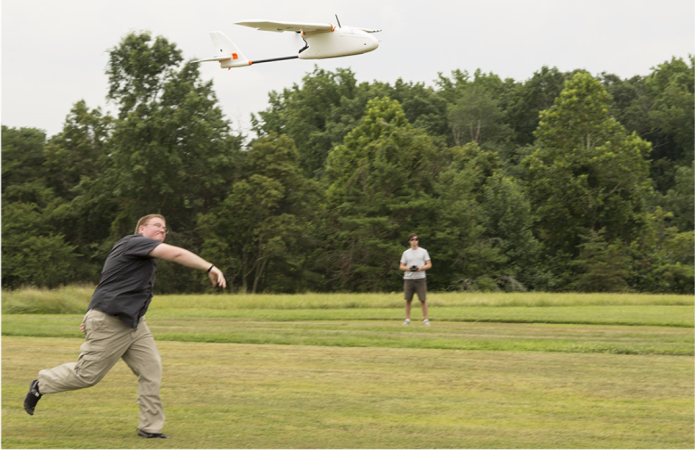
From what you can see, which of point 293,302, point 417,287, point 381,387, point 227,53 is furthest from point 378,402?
point 293,302

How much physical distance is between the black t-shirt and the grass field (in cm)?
105

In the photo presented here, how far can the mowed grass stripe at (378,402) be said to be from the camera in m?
6.49

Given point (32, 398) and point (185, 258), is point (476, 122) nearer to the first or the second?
point (32, 398)

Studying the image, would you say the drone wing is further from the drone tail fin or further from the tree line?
the tree line

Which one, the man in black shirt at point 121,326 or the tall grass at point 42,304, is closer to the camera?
the man in black shirt at point 121,326

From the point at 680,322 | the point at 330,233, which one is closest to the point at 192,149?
the point at 330,233

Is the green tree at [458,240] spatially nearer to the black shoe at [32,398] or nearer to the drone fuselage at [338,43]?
the drone fuselage at [338,43]

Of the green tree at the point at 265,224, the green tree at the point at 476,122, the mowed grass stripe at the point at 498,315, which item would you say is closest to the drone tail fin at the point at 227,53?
the mowed grass stripe at the point at 498,315

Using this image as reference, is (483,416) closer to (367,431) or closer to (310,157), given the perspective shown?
(367,431)

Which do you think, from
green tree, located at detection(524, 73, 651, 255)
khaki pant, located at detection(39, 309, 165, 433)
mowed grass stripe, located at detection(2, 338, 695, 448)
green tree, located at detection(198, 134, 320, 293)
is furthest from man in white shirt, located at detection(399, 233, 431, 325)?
green tree, located at detection(524, 73, 651, 255)

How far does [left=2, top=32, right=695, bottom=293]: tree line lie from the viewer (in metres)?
41.8

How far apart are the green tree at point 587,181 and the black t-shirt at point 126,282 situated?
40.6 m

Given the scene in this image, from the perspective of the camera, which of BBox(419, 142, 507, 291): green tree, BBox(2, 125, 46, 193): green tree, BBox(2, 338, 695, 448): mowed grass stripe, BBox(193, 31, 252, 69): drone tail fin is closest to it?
BBox(2, 338, 695, 448): mowed grass stripe

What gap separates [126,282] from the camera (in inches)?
258
